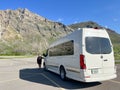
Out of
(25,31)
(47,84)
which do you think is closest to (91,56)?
(47,84)

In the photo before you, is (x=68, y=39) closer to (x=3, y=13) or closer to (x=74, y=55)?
(x=74, y=55)

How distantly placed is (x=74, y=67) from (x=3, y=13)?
154056mm

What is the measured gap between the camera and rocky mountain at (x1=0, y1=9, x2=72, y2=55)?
13102cm

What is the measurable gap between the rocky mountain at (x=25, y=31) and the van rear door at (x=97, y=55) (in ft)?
349

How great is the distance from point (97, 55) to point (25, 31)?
145 m

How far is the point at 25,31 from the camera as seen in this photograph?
500 feet

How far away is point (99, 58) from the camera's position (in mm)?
10109

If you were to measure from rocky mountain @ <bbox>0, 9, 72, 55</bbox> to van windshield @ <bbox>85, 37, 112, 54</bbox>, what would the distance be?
348 ft

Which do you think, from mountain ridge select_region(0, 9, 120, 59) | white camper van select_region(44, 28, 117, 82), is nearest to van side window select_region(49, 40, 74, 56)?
white camper van select_region(44, 28, 117, 82)

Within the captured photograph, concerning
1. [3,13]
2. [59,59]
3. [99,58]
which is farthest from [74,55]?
[3,13]

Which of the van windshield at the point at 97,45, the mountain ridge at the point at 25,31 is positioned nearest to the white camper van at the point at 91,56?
the van windshield at the point at 97,45

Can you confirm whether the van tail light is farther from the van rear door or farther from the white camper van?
the van rear door

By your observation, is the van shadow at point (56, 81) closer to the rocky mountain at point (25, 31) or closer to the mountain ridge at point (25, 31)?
the mountain ridge at point (25, 31)

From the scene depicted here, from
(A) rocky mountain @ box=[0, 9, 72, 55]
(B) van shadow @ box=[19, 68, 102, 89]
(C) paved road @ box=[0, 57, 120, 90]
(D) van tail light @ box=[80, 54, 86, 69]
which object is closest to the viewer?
(D) van tail light @ box=[80, 54, 86, 69]
